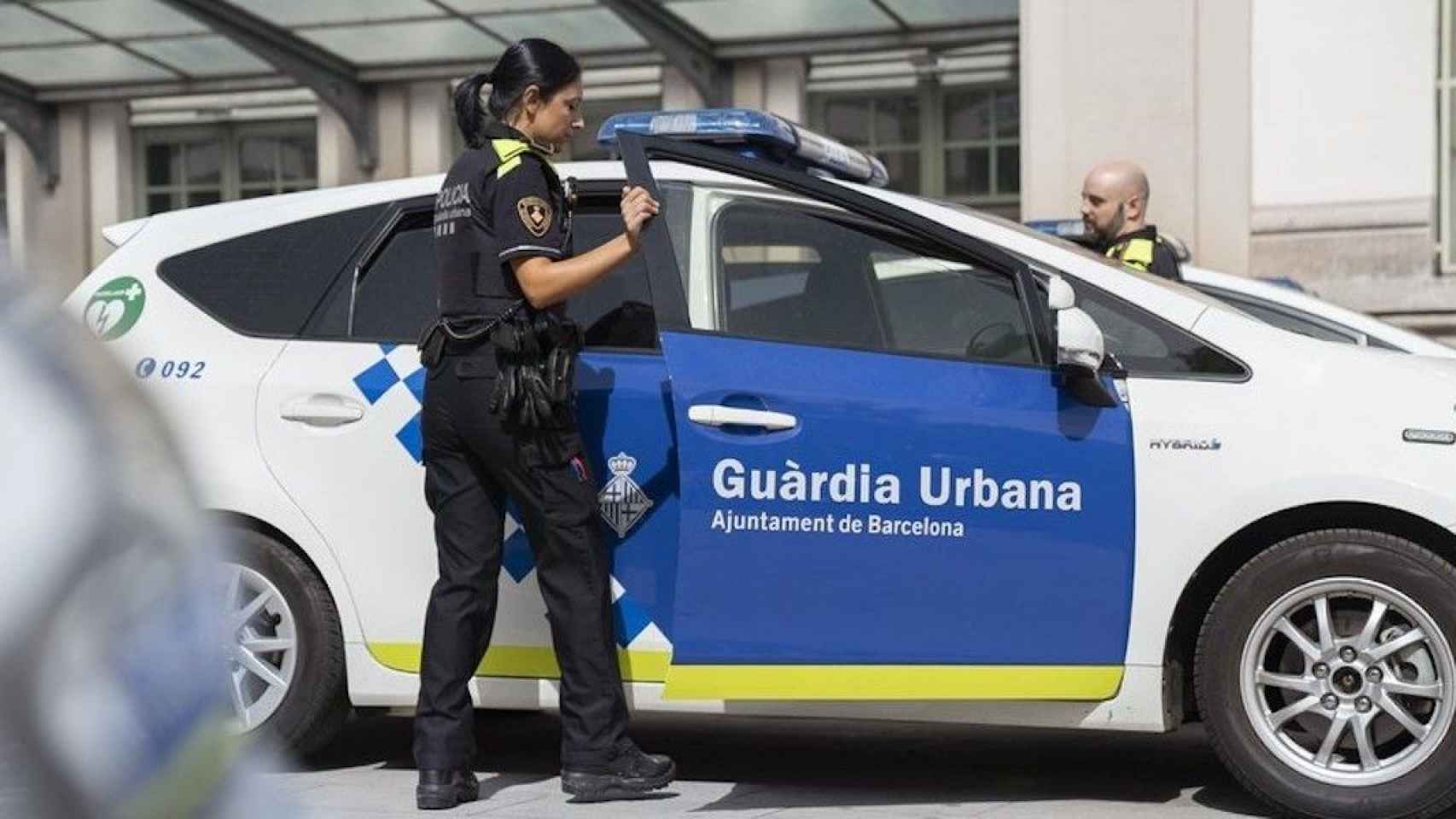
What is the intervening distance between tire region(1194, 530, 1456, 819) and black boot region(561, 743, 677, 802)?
119cm

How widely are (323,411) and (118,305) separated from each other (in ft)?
2.46

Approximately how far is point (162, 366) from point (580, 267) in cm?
→ 129

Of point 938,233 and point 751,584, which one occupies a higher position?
point 938,233

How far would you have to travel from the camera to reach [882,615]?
4.77m

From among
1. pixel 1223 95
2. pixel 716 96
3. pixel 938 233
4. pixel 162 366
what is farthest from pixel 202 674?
pixel 716 96

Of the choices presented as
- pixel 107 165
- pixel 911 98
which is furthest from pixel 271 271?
pixel 107 165

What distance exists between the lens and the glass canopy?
14.9 meters

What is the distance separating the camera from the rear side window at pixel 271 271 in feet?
17.9

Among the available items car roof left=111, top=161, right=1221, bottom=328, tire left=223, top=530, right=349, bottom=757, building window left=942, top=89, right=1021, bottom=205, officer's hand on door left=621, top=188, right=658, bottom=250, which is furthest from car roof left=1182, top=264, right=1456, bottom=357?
building window left=942, top=89, right=1021, bottom=205

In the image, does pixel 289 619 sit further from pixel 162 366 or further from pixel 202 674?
pixel 202 674

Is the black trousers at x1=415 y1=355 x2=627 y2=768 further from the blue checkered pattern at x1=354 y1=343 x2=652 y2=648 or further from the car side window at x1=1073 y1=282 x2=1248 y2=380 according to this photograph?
the car side window at x1=1073 y1=282 x2=1248 y2=380

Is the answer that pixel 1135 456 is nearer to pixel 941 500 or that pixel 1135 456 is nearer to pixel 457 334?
pixel 941 500

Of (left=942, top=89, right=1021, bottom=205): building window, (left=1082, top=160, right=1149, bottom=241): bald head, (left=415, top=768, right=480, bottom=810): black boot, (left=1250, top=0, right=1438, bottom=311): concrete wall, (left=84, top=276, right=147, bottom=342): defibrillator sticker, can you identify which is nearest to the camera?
(left=415, top=768, right=480, bottom=810): black boot

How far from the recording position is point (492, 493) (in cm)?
491
